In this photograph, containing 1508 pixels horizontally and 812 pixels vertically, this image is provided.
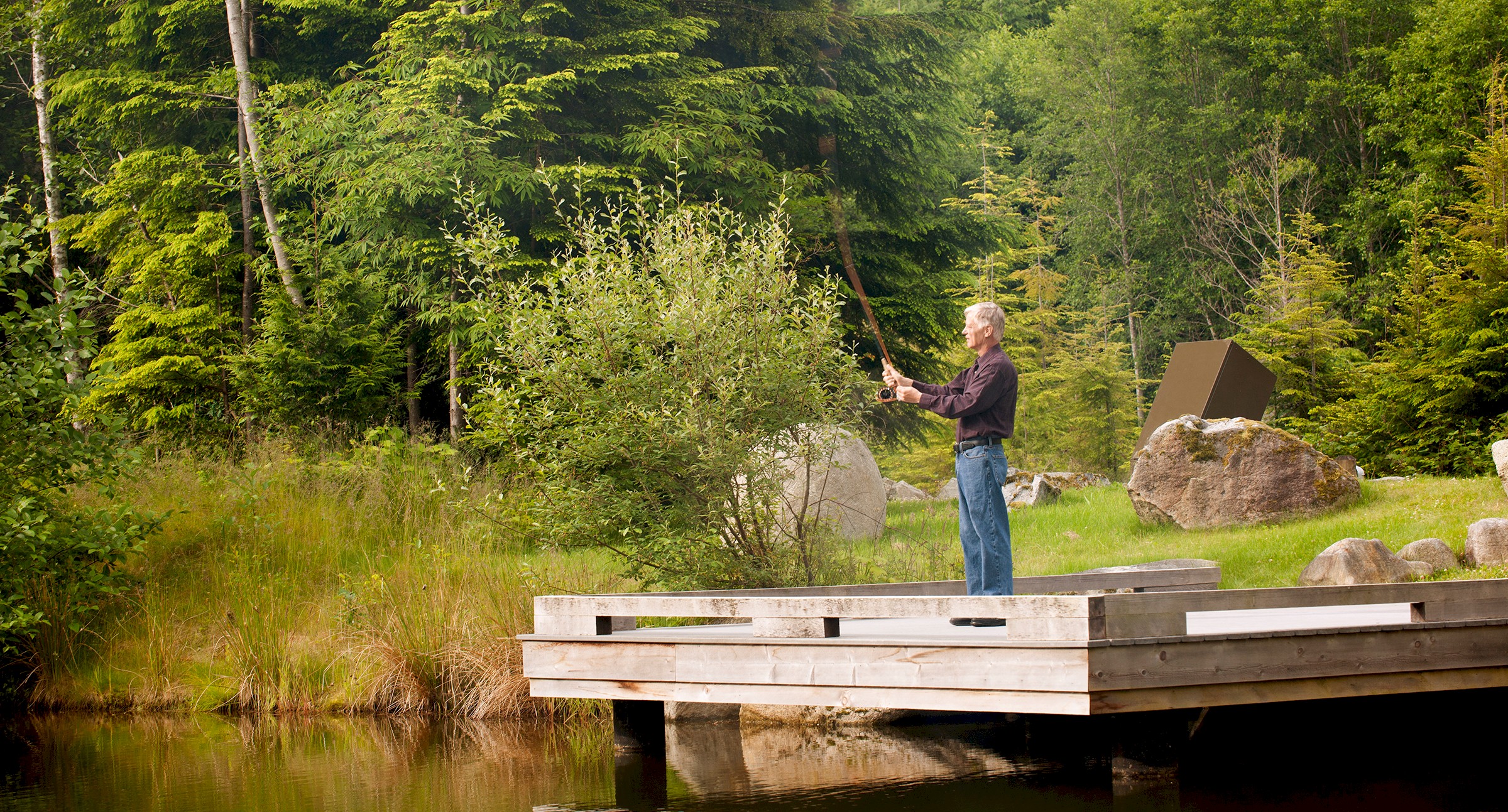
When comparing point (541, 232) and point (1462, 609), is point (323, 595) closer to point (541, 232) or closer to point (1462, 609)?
point (541, 232)

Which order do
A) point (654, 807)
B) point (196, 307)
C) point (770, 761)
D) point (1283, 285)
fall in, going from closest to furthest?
1. point (654, 807)
2. point (770, 761)
3. point (196, 307)
4. point (1283, 285)

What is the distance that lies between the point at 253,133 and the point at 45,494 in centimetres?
734

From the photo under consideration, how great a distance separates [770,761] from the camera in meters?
7.52

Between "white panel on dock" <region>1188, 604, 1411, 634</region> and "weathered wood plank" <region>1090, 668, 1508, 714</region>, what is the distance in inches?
9.9

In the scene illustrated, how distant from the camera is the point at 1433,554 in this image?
34.8 feet

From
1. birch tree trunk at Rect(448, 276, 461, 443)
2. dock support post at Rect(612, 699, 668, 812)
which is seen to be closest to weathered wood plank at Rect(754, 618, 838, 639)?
dock support post at Rect(612, 699, 668, 812)

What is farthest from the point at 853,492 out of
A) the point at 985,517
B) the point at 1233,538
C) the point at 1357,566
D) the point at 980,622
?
the point at 985,517

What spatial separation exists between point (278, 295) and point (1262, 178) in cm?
2275

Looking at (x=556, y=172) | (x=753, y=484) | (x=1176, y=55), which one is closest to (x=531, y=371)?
(x=753, y=484)

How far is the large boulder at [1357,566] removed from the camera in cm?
986

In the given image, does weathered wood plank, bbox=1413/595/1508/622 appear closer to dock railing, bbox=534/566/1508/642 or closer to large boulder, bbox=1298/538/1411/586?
dock railing, bbox=534/566/1508/642

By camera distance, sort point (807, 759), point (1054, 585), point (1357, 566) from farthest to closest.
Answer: point (1357, 566) < point (1054, 585) < point (807, 759)

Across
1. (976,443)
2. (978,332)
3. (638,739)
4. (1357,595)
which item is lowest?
(638,739)

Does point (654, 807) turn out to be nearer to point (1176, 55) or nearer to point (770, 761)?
point (770, 761)
